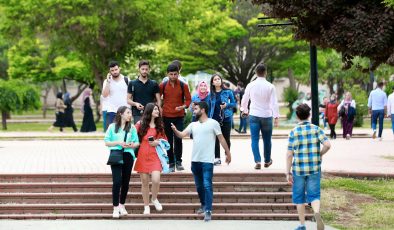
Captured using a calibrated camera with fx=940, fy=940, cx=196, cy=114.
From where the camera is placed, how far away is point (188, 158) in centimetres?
1823

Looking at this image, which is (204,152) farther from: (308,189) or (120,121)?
(308,189)

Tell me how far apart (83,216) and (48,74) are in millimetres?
40962

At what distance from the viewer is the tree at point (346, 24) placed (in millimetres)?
13781

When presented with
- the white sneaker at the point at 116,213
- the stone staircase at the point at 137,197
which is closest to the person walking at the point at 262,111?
the stone staircase at the point at 137,197

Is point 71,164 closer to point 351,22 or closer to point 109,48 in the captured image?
point 351,22

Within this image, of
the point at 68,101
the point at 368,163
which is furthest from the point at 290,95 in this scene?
the point at 368,163

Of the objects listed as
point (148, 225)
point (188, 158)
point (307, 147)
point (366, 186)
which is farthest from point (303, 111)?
point (188, 158)

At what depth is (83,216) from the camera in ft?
42.4

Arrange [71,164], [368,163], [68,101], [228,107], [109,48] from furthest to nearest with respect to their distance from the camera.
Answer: [109,48], [68,101], [368,163], [71,164], [228,107]

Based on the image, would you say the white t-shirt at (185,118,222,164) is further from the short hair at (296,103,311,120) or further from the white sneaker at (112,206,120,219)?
the short hair at (296,103,311,120)

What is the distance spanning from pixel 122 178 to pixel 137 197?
748 mm

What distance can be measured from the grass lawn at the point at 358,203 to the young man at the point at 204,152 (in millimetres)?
1702

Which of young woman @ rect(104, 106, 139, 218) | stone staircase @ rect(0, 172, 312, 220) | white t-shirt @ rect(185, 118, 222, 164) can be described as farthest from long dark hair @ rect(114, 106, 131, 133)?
stone staircase @ rect(0, 172, 312, 220)

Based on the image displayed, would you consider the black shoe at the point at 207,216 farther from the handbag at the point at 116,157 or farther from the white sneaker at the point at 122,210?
the handbag at the point at 116,157
